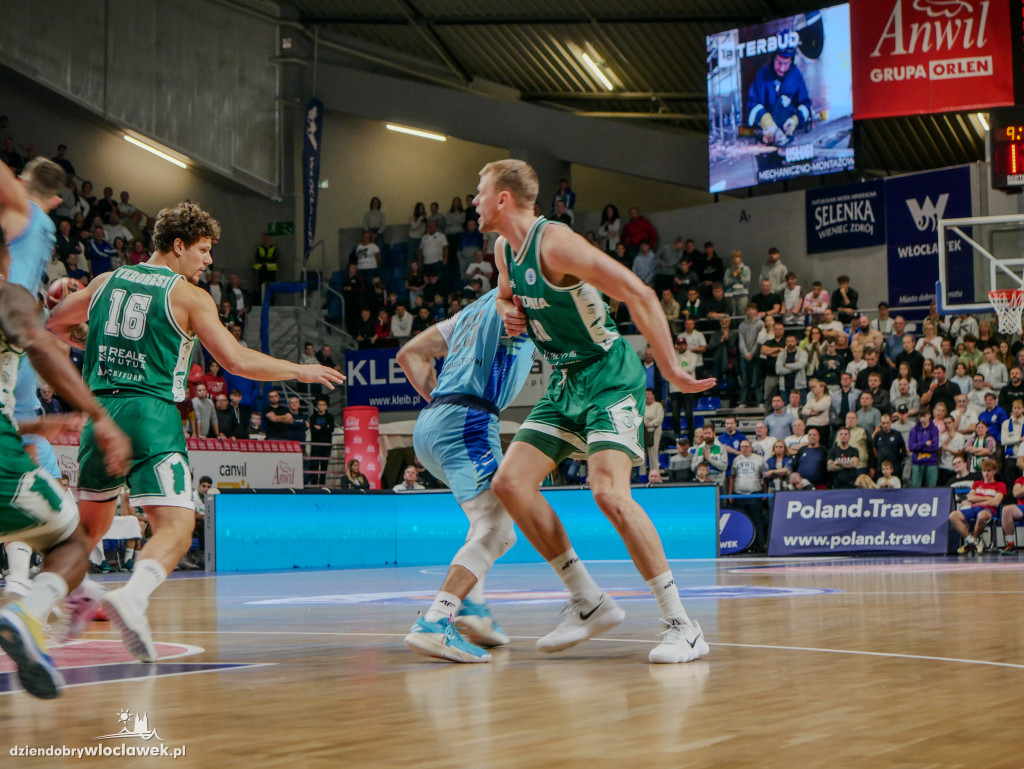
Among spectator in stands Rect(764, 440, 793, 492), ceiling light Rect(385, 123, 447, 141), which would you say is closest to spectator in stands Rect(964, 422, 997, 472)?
spectator in stands Rect(764, 440, 793, 492)

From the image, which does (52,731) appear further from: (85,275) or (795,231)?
(795,231)

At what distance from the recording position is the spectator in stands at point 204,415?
18984 millimetres

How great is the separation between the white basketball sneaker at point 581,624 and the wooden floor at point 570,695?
0.08 meters

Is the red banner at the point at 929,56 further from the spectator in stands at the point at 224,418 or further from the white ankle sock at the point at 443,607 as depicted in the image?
the white ankle sock at the point at 443,607

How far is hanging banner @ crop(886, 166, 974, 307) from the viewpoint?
23.6 m

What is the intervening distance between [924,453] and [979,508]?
Result: 4.73 ft

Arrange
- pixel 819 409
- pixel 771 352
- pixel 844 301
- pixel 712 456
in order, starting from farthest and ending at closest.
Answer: pixel 844 301 → pixel 771 352 → pixel 712 456 → pixel 819 409

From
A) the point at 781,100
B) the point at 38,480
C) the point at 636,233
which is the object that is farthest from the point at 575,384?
the point at 636,233

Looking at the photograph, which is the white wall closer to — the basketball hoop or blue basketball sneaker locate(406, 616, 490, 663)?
the basketball hoop

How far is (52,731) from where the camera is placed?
3.48m

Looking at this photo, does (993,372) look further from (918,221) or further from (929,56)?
(918,221)

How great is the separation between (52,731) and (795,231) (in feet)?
78.5

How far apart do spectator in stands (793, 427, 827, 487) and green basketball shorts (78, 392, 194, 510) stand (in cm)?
1384

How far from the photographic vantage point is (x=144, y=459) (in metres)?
5.50
